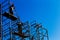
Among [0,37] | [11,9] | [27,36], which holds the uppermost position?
[11,9]

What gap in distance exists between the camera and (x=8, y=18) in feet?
85.5

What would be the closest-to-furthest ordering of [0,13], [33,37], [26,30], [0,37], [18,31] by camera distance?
[0,37] < [0,13] < [18,31] < [26,30] < [33,37]

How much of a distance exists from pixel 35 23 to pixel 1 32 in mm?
13046

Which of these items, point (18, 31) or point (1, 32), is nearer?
point (1, 32)

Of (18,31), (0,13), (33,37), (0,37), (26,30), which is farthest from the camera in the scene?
(33,37)

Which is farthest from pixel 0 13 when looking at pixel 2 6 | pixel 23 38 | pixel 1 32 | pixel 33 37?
pixel 33 37

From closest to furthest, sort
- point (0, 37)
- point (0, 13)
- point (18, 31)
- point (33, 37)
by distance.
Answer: point (0, 37), point (0, 13), point (18, 31), point (33, 37)

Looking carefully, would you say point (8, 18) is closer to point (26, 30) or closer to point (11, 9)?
point (11, 9)

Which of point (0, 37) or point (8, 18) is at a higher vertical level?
point (8, 18)

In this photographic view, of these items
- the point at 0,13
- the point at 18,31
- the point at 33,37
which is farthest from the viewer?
the point at 33,37

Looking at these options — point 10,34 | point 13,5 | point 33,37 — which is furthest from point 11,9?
point 33,37

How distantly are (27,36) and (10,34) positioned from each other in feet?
15.4

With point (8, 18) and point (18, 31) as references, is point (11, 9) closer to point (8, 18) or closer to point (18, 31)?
point (8, 18)

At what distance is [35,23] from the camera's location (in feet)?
120
